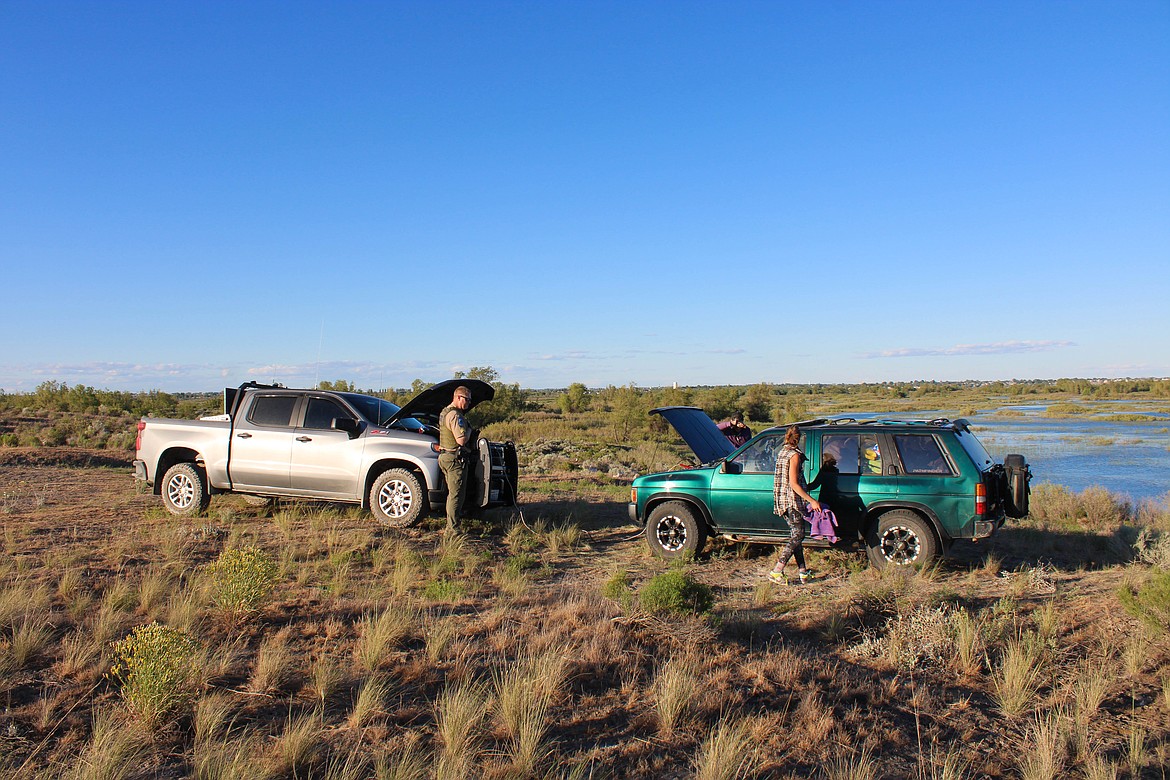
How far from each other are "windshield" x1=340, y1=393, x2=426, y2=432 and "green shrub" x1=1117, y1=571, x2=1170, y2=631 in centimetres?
867

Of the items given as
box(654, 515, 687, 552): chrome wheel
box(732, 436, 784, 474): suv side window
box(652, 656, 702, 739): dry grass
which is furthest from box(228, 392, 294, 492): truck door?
box(652, 656, 702, 739): dry grass

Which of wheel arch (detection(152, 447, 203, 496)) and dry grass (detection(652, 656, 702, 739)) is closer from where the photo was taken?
dry grass (detection(652, 656, 702, 739))

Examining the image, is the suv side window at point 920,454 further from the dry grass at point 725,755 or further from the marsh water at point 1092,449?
the dry grass at point 725,755

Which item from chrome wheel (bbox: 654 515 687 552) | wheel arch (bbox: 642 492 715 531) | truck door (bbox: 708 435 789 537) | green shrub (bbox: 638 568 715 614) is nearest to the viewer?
green shrub (bbox: 638 568 715 614)

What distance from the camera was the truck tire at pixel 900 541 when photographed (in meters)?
8.16

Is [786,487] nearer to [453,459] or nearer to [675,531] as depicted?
[675,531]

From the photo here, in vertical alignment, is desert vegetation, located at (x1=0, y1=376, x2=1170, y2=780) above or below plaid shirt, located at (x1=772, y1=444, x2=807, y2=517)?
below

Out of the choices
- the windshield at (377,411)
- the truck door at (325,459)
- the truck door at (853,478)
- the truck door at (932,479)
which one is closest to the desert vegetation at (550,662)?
the truck door at (853,478)

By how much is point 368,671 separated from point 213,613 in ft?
6.46

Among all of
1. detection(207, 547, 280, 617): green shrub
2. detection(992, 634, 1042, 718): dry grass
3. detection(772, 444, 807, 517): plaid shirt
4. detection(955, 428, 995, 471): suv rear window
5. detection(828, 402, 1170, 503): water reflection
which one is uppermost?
detection(955, 428, 995, 471): suv rear window

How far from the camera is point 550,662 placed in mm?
5191

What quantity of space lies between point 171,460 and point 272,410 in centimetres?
180

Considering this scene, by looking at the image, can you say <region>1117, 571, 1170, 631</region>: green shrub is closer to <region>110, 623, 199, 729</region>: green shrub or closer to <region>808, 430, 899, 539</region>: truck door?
<region>808, 430, 899, 539</region>: truck door

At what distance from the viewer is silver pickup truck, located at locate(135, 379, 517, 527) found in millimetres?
10125
